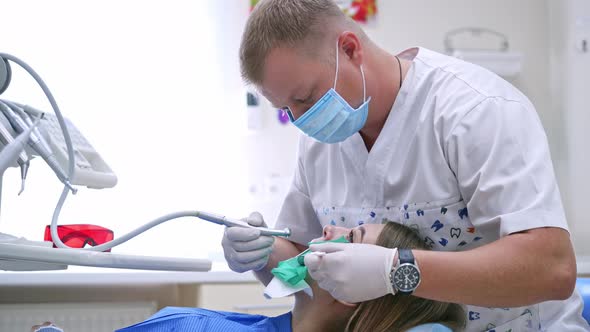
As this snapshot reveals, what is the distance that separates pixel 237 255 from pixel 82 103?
179 centimetres

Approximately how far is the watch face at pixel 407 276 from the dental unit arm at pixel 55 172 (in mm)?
318

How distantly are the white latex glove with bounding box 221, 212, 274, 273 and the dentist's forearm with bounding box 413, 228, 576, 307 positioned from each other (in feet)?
1.39

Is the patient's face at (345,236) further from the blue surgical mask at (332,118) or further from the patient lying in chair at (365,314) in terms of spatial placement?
the blue surgical mask at (332,118)

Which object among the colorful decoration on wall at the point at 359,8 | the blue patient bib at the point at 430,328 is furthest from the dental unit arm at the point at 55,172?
the colorful decoration on wall at the point at 359,8

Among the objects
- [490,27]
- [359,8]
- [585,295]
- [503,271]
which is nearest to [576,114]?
[490,27]

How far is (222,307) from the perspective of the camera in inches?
109

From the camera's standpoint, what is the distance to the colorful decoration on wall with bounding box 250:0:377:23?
3213 mm

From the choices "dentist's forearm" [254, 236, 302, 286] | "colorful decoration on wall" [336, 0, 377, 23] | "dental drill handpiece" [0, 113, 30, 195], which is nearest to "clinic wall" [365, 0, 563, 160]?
"colorful decoration on wall" [336, 0, 377, 23]

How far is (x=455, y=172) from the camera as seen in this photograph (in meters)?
1.53

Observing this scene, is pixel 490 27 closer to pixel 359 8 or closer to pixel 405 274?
pixel 359 8

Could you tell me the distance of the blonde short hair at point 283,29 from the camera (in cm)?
152

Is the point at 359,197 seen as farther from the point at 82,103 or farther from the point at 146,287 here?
the point at 82,103

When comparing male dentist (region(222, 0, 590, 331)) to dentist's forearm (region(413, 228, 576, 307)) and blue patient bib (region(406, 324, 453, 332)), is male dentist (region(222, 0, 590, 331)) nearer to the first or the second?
dentist's forearm (region(413, 228, 576, 307))

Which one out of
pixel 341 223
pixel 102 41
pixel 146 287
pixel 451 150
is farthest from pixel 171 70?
pixel 451 150
